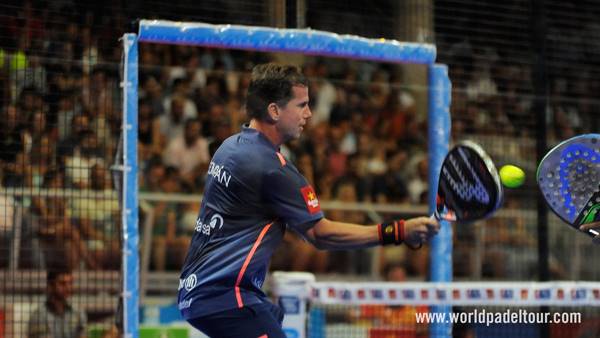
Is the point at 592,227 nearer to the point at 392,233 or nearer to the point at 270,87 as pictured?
the point at 392,233

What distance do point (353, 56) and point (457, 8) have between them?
1.19 m

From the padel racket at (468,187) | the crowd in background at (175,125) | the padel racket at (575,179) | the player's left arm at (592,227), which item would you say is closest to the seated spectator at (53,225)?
the crowd in background at (175,125)

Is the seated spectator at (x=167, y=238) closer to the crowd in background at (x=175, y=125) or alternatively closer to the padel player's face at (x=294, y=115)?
the crowd in background at (x=175, y=125)

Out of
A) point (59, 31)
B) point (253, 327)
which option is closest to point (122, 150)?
point (59, 31)

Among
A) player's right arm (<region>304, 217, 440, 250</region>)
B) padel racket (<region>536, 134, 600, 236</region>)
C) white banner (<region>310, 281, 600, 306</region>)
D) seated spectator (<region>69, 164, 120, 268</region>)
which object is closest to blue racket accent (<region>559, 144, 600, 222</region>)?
padel racket (<region>536, 134, 600, 236</region>)

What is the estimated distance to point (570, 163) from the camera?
5801mm

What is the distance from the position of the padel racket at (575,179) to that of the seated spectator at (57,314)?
12.9ft

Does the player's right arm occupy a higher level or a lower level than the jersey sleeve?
lower

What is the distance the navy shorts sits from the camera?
5.34 meters

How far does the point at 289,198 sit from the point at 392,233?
0.49 meters

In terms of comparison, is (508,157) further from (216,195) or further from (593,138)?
(216,195)

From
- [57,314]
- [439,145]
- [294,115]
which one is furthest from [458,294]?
[294,115]

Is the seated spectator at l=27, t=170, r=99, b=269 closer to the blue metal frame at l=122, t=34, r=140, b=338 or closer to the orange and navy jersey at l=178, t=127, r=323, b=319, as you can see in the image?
the blue metal frame at l=122, t=34, r=140, b=338

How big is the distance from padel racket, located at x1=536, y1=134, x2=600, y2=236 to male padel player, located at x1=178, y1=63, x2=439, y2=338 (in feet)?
2.69
